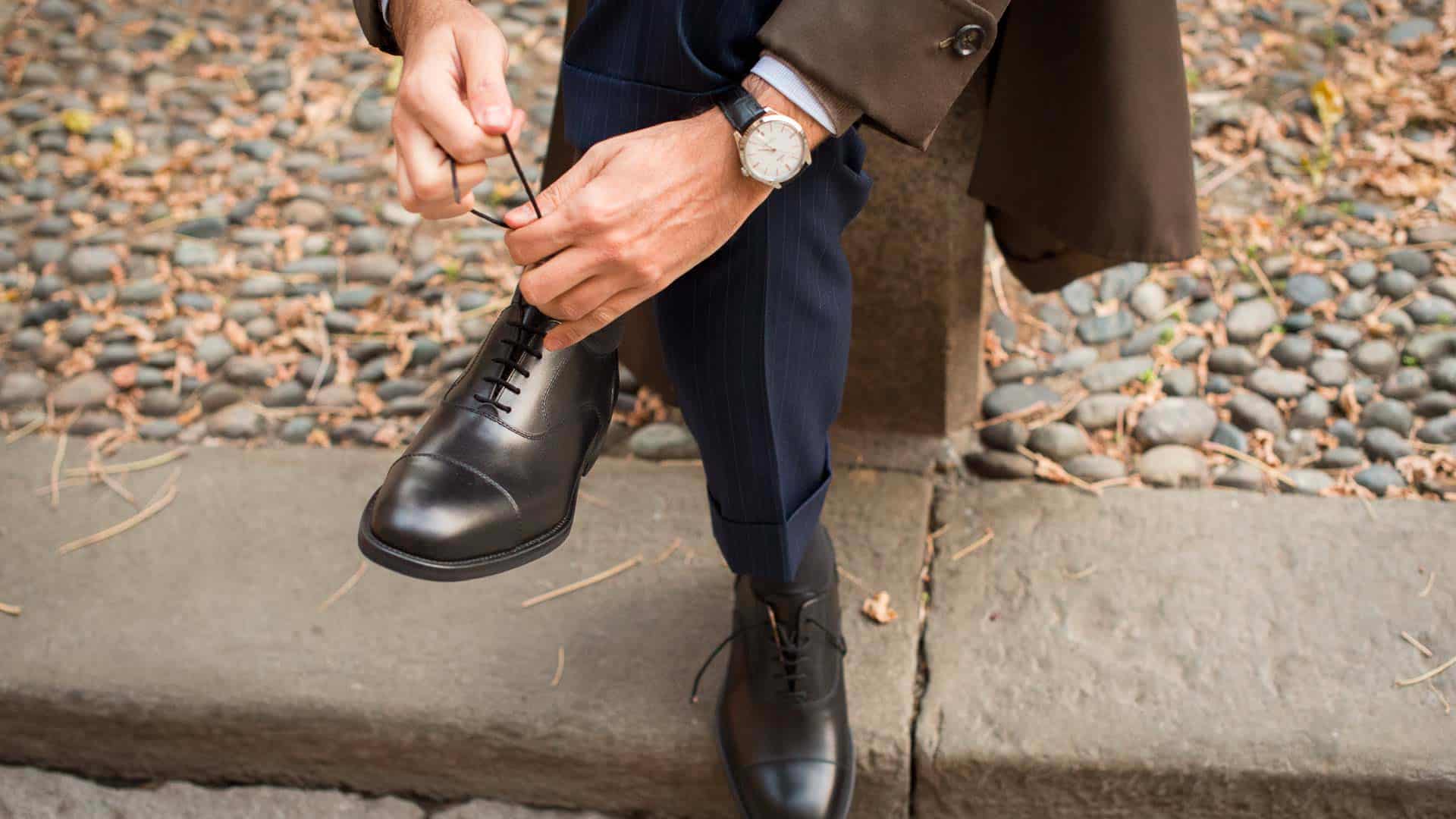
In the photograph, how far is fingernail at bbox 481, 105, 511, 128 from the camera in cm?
116

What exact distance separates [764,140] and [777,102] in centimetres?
4

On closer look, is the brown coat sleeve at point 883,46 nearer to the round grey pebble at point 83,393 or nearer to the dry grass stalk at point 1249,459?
the dry grass stalk at point 1249,459

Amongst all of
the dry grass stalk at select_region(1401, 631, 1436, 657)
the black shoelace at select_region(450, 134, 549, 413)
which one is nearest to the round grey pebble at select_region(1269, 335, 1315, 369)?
the dry grass stalk at select_region(1401, 631, 1436, 657)

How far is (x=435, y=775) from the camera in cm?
171

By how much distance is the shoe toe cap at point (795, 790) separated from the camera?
1522 millimetres

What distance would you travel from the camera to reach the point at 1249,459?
1.97 m

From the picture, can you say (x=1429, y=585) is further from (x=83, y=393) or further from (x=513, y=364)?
(x=83, y=393)

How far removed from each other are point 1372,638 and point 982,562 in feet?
1.72

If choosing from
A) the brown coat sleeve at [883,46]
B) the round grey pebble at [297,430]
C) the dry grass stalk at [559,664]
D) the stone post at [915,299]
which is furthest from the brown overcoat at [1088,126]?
the round grey pebble at [297,430]

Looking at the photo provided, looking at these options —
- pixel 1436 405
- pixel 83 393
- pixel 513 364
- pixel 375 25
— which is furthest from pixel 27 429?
pixel 1436 405

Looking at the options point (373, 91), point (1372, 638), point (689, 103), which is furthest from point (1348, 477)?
point (373, 91)

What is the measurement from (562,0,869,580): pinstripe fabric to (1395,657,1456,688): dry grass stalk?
0.80 meters

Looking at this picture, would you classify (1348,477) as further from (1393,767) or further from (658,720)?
(658,720)

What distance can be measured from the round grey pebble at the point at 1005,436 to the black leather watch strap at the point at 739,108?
3.35 feet
